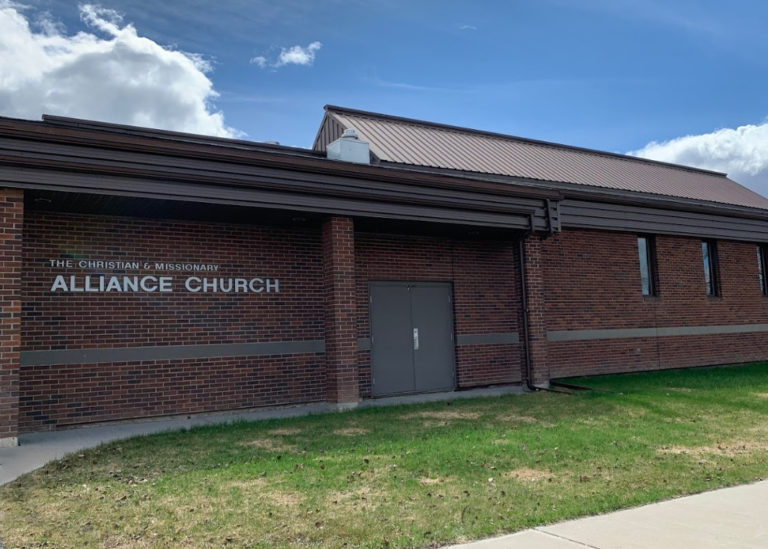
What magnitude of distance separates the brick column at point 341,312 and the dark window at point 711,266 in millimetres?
12505

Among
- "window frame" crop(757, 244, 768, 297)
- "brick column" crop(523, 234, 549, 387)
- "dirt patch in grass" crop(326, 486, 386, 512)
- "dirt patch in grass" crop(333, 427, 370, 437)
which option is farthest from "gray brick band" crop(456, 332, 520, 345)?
"window frame" crop(757, 244, 768, 297)

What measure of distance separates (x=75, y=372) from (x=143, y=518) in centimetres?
544

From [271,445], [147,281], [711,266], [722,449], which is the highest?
[711,266]

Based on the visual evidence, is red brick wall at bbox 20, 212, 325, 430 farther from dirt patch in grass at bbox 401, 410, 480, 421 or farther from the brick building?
dirt patch in grass at bbox 401, 410, 480, 421

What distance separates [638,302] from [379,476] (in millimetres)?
12506

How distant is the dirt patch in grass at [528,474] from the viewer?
20.9 feet

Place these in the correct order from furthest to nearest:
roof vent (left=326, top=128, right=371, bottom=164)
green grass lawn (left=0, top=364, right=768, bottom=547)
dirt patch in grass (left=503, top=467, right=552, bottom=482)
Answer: roof vent (left=326, top=128, right=371, bottom=164) < dirt patch in grass (left=503, top=467, right=552, bottom=482) < green grass lawn (left=0, top=364, right=768, bottom=547)

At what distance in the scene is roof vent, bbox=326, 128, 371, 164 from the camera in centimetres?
1256

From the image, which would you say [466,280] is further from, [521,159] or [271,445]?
[271,445]

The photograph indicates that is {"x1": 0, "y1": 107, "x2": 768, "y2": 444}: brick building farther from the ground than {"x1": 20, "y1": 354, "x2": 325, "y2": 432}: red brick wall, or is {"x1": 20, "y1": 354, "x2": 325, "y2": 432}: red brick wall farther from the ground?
{"x1": 0, "y1": 107, "x2": 768, "y2": 444}: brick building

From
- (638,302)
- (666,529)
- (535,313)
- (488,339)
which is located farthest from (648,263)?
(666,529)

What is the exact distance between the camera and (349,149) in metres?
12.6

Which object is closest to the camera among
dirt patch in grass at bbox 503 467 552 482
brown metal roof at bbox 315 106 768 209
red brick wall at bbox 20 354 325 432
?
dirt patch in grass at bbox 503 467 552 482

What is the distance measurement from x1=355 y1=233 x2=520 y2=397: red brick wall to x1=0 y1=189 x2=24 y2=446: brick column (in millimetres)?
6009
